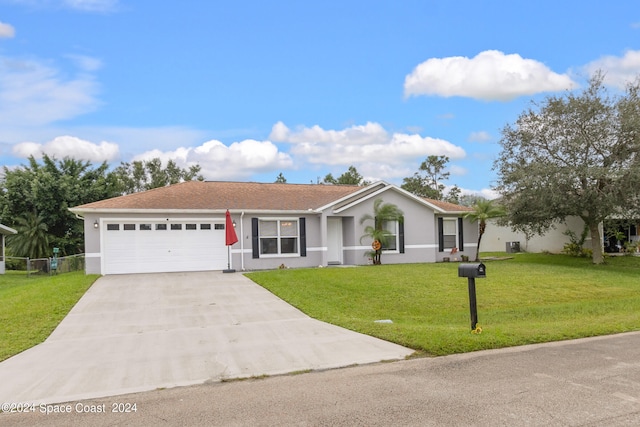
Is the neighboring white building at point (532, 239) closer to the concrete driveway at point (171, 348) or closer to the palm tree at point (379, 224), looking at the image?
the palm tree at point (379, 224)

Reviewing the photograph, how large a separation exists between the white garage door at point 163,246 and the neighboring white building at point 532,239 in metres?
15.1

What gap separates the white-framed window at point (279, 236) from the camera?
66.6 feet

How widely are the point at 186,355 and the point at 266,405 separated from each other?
265cm

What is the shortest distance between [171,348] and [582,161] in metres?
19.5

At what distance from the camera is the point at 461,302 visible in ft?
41.1

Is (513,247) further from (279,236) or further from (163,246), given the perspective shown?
(163,246)

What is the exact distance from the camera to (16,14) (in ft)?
42.7

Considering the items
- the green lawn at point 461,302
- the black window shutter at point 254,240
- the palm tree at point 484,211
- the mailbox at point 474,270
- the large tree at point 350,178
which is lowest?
the green lawn at point 461,302

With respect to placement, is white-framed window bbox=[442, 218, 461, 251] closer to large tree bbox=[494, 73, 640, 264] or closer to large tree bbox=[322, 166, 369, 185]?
large tree bbox=[494, 73, 640, 264]

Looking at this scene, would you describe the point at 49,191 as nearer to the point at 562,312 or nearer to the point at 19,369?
the point at 19,369

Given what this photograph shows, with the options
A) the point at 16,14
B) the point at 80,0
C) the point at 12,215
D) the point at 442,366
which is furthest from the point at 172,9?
the point at 12,215

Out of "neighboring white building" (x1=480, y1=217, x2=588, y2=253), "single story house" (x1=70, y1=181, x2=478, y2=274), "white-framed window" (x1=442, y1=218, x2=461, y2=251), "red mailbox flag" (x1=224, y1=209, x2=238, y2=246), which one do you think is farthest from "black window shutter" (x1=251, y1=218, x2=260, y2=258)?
"neighboring white building" (x1=480, y1=217, x2=588, y2=253)

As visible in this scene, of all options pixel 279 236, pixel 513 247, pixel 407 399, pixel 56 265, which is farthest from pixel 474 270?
pixel 513 247

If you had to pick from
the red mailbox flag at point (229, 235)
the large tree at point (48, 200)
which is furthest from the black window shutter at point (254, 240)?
the large tree at point (48, 200)
